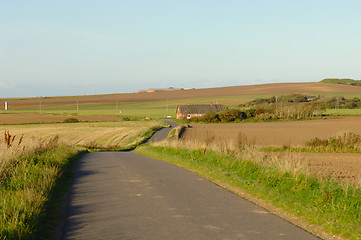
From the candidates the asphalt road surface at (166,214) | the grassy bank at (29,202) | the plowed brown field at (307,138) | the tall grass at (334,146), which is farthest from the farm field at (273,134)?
the grassy bank at (29,202)

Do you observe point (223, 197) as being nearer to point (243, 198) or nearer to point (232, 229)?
point (243, 198)

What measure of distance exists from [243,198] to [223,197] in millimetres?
484

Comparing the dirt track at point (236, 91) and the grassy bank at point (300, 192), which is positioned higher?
the dirt track at point (236, 91)

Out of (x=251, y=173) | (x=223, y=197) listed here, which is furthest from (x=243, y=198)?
(x=251, y=173)

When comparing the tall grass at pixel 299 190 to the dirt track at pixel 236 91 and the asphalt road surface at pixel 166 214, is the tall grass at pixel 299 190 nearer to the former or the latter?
the asphalt road surface at pixel 166 214

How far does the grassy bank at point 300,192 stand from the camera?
7.77 metres

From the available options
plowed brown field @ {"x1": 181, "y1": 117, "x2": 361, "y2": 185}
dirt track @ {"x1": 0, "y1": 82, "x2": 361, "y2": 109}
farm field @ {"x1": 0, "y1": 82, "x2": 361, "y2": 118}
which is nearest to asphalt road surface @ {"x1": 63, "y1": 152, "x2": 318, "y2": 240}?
plowed brown field @ {"x1": 181, "y1": 117, "x2": 361, "y2": 185}

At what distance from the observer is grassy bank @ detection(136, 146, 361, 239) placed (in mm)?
7766

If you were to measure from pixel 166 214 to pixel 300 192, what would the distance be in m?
3.62

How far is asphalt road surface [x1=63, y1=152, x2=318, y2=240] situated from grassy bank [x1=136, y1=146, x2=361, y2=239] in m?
0.68

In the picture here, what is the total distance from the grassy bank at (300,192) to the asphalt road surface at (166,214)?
68cm

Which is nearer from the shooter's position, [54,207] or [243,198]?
[54,207]

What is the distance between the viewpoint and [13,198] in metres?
8.23

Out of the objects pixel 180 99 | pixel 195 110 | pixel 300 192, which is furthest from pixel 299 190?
pixel 180 99
